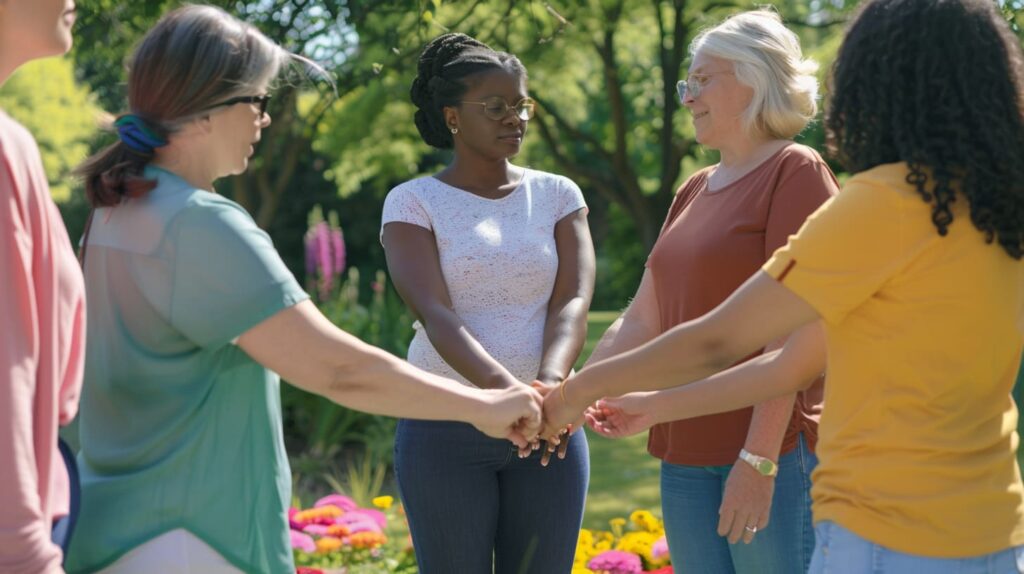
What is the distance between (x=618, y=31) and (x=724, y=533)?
13680mm

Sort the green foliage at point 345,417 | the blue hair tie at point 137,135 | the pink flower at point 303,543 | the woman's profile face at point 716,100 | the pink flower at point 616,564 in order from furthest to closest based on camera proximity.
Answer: the green foliage at point 345,417
the pink flower at point 303,543
the pink flower at point 616,564
the woman's profile face at point 716,100
the blue hair tie at point 137,135

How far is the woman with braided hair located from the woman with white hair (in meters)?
0.32

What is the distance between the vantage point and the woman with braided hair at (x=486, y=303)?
342 cm

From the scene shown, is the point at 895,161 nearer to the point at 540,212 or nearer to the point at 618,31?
the point at 540,212

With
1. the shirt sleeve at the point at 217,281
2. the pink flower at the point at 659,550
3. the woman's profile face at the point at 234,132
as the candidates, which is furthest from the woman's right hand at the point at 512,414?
the pink flower at the point at 659,550

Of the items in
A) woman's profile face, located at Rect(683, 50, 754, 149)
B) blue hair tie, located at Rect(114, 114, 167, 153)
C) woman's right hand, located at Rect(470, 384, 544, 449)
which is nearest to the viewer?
blue hair tie, located at Rect(114, 114, 167, 153)

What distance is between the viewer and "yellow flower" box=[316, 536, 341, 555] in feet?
16.9

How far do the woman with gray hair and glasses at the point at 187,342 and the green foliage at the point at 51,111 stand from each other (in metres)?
30.3

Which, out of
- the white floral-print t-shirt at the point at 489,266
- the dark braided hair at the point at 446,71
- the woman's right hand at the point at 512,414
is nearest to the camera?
the woman's right hand at the point at 512,414

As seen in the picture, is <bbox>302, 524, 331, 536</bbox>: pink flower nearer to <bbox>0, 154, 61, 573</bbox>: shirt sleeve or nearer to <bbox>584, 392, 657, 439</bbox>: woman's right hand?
<bbox>584, 392, 657, 439</bbox>: woman's right hand

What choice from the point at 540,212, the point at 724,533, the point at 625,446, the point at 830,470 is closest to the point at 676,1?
the point at 625,446

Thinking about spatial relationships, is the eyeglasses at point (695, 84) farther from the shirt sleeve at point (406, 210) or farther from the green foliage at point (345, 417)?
the green foliage at point (345, 417)

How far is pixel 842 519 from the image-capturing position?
7.35 ft

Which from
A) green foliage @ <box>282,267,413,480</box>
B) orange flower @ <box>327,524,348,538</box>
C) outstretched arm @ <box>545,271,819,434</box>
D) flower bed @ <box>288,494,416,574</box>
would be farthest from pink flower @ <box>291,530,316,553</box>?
green foliage @ <box>282,267,413,480</box>
